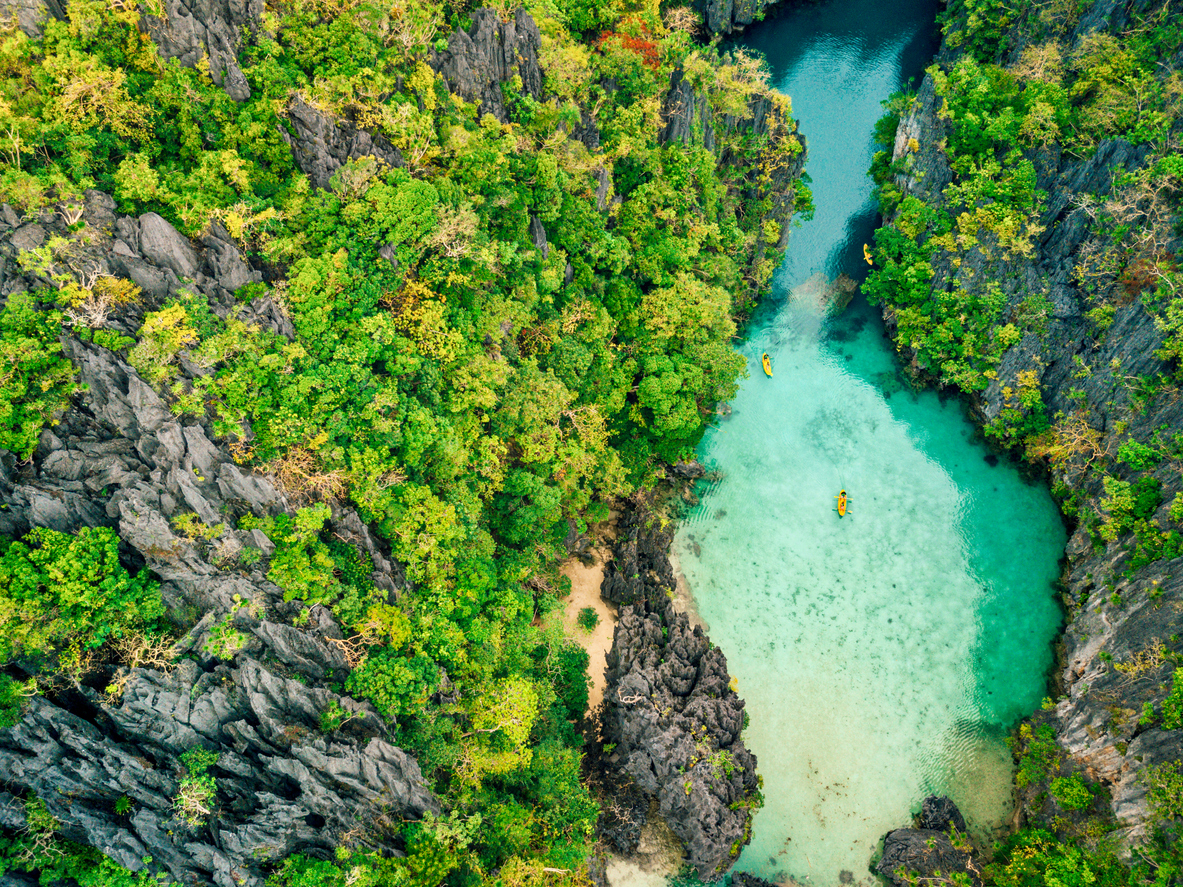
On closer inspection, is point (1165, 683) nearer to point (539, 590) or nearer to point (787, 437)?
point (787, 437)

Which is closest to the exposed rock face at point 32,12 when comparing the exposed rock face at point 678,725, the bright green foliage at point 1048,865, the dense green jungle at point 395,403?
the dense green jungle at point 395,403

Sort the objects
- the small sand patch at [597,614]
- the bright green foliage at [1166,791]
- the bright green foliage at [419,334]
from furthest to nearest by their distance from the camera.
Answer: the small sand patch at [597,614]
the bright green foliage at [1166,791]
the bright green foliage at [419,334]

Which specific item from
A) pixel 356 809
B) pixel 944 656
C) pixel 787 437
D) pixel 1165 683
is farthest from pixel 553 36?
pixel 1165 683

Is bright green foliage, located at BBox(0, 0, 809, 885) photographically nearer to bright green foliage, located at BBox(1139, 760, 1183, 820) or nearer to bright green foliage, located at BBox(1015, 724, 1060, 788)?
bright green foliage, located at BBox(1015, 724, 1060, 788)

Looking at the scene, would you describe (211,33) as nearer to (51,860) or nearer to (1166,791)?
(51,860)

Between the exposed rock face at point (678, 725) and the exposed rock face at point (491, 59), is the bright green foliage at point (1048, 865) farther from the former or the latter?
the exposed rock face at point (491, 59)

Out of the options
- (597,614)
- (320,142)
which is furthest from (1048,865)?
(320,142)

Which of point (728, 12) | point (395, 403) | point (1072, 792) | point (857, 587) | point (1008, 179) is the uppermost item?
point (728, 12)
